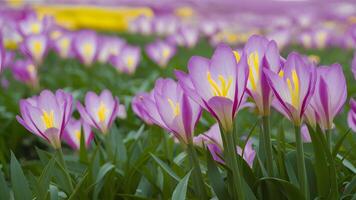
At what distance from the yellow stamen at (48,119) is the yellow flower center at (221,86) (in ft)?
1.31

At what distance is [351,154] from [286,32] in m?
3.41

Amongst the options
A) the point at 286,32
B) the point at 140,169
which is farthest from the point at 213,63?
the point at 286,32

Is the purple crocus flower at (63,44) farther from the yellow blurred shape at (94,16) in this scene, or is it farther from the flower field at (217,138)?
the yellow blurred shape at (94,16)

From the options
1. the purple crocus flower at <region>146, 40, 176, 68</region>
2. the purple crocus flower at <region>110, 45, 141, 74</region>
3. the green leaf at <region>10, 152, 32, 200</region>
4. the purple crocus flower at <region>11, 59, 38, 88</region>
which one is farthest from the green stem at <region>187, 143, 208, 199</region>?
the purple crocus flower at <region>146, 40, 176, 68</region>

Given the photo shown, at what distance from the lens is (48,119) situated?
1.27 m

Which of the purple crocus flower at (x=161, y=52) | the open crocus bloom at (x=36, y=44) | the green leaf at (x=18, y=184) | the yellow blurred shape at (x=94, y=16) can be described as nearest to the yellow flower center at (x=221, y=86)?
the green leaf at (x=18, y=184)

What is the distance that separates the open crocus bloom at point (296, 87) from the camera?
3.37 ft

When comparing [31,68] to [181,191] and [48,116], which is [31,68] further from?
[181,191]

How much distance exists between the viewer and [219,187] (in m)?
1.16

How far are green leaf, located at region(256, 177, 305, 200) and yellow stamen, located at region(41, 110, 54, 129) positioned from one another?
0.45 meters

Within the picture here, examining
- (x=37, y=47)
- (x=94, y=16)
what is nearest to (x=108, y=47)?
(x=37, y=47)

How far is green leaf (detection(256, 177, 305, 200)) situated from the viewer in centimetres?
109

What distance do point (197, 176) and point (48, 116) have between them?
0.34 meters

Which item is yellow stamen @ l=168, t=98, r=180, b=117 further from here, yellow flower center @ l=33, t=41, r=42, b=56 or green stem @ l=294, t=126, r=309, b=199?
yellow flower center @ l=33, t=41, r=42, b=56
